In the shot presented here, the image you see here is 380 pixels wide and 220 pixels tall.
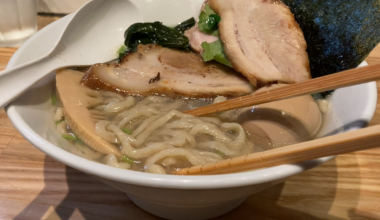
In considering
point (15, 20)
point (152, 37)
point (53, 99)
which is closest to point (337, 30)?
point (152, 37)

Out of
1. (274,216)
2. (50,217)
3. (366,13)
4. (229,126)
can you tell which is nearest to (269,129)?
(229,126)

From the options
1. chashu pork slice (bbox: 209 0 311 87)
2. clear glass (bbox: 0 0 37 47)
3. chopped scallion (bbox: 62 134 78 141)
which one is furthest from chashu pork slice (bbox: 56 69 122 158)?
clear glass (bbox: 0 0 37 47)

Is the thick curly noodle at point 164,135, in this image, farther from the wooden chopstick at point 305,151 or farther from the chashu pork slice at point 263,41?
the chashu pork slice at point 263,41

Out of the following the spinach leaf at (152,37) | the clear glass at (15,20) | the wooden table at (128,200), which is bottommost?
the wooden table at (128,200)

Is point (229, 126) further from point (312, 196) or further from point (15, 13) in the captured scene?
point (15, 13)

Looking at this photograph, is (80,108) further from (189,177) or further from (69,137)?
(189,177)

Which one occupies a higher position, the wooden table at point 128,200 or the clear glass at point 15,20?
the clear glass at point 15,20

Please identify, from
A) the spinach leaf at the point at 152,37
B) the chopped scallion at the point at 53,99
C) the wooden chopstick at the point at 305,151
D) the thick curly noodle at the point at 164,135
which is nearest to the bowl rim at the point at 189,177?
the wooden chopstick at the point at 305,151
